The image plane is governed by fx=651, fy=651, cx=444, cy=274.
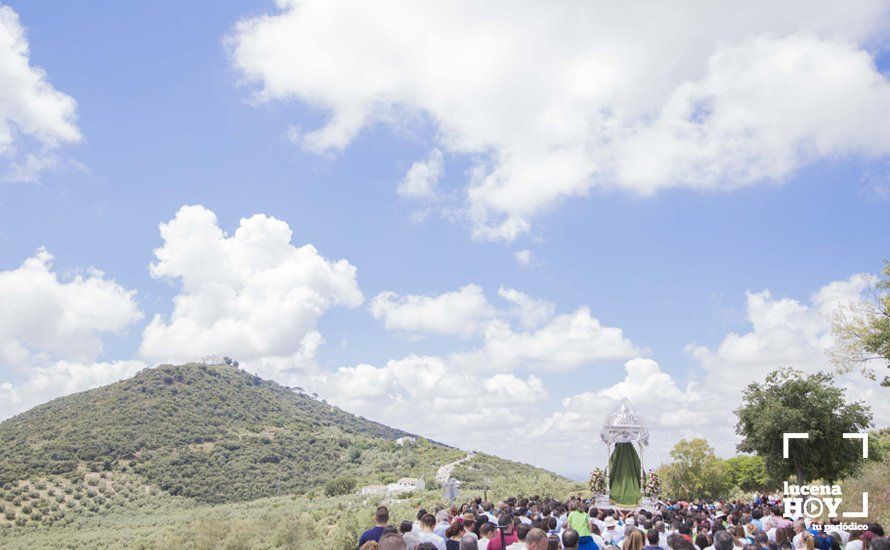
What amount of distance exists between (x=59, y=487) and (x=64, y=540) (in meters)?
26.5

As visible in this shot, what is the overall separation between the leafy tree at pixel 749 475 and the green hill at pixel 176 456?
14.1 m

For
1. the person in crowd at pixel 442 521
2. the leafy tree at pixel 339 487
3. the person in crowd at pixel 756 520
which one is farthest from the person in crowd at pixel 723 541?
the leafy tree at pixel 339 487

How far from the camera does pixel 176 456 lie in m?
73.6

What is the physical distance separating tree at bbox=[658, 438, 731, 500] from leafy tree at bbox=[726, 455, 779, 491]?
2.47 m

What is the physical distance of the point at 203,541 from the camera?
17.6m

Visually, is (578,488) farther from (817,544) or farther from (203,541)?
(817,544)

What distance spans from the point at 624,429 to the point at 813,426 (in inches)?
348

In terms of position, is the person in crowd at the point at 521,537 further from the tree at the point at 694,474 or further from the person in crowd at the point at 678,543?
the tree at the point at 694,474

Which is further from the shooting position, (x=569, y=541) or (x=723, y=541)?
(x=723, y=541)

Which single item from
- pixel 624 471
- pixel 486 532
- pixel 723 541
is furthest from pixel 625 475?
pixel 486 532

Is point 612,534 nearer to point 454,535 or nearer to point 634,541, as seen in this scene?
point 454,535

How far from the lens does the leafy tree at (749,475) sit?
43.9 meters

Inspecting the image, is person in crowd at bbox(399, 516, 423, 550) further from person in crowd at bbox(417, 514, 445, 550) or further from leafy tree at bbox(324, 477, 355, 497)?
leafy tree at bbox(324, 477, 355, 497)

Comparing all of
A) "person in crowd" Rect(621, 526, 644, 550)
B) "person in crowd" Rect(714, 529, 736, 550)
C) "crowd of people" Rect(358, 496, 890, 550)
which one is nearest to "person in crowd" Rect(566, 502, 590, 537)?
"crowd of people" Rect(358, 496, 890, 550)
